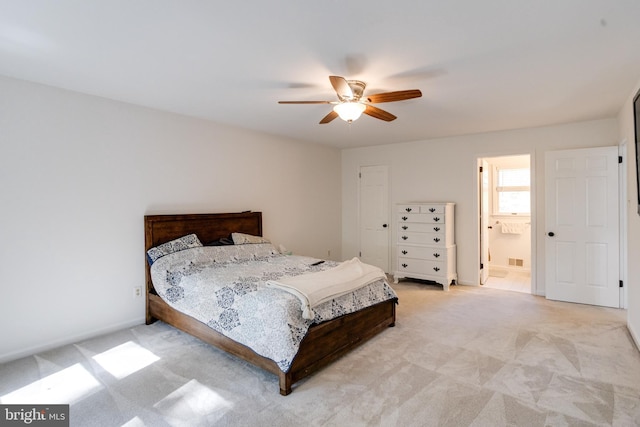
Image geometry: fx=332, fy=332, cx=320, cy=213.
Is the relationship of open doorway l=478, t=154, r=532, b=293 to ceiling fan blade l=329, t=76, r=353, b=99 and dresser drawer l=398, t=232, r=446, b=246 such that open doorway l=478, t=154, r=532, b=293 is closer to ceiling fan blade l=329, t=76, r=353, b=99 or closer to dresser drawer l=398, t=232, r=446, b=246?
dresser drawer l=398, t=232, r=446, b=246

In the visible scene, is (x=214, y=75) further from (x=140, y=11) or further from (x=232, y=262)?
(x=232, y=262)

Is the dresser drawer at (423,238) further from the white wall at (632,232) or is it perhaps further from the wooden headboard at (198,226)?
the wooden headboard at (198,226)

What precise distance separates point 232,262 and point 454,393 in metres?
2.49

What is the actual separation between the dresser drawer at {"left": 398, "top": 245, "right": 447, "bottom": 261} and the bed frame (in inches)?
72.7

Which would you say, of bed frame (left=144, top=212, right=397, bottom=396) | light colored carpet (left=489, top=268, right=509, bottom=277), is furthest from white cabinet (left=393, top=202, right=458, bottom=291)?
bed frame (left=144, top=212, right=397, bottom=396)

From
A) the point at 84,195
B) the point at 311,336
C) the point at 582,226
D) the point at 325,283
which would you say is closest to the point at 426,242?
the point at 582,226

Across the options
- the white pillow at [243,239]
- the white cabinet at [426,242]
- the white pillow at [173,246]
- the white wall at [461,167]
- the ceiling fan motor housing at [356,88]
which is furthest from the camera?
the white cabinet at [426,242]

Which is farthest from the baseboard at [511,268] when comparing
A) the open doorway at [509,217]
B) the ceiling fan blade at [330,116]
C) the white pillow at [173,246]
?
the white pillow at [173,246]

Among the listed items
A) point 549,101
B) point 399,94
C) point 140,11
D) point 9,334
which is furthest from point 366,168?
point 9,334

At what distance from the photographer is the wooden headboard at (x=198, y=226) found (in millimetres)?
3588

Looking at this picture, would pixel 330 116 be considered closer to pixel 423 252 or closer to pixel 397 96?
pixel 397 96

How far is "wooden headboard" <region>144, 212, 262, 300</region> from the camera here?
3.59 m

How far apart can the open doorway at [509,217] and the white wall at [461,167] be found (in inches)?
42.9

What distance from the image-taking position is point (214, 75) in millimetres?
2723
